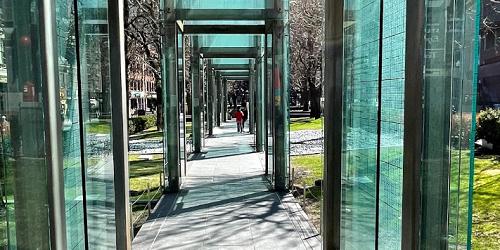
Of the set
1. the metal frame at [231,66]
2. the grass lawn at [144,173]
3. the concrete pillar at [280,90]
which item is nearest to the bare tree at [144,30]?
the metal frame at [231,66]

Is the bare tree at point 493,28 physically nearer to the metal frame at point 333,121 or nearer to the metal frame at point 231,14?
the metal frame at point 231,14

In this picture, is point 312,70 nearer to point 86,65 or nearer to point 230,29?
point 230,29

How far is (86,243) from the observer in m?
3.69

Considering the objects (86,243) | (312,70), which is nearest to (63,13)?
(86,243)

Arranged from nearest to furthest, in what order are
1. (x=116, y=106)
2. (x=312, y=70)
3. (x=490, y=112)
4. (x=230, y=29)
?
(x=116, y=106) < (x=230, y=29) < (x=490, y=112) < (x=312, y=70)

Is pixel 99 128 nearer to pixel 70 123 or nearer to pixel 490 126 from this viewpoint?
pixel 70 123

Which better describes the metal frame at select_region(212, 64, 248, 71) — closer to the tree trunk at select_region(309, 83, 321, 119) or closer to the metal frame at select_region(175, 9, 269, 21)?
the metal frame at select_region(175, 9, 269, 21)

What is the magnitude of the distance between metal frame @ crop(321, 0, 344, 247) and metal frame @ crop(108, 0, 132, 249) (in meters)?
1.86

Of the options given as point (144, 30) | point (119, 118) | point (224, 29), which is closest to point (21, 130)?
point (119, 118)

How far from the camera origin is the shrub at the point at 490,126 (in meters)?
13.4

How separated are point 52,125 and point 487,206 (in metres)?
8.43

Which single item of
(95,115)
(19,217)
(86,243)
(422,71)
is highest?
(422,71)

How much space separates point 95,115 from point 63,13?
0.90m

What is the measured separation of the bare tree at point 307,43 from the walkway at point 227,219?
3.45 metres
